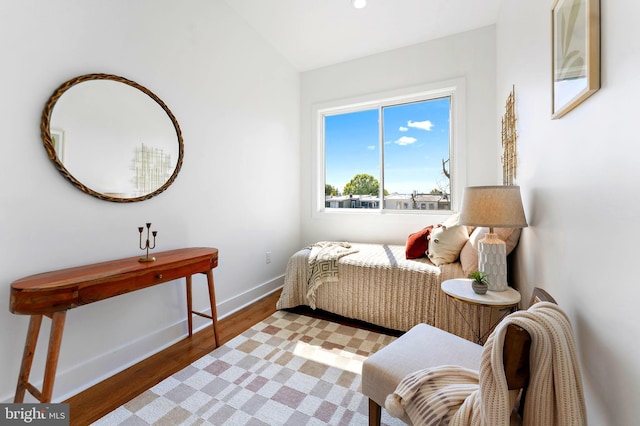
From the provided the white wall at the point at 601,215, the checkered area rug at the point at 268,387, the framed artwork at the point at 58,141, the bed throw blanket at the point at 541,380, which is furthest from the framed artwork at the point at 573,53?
the framed artwork at the point at 58,141

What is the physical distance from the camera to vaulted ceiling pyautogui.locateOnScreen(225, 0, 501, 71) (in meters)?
2.63

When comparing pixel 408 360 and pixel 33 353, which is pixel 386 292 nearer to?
pixel 408 360

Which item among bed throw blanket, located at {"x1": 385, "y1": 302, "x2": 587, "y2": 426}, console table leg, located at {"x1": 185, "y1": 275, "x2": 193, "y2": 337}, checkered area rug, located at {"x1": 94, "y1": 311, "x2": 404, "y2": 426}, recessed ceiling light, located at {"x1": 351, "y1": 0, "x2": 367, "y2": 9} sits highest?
recessed ceiling light, located at {"x1": 351, "y1": 0, "x2": 367, "y2": 9}

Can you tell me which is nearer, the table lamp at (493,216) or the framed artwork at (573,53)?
the framed artwork at (573,53)

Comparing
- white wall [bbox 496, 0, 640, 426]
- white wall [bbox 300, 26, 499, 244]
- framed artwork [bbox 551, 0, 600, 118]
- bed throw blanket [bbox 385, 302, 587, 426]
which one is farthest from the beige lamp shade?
white wall [bbox 300, 26, 499, 244]

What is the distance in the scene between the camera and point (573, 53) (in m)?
0.90

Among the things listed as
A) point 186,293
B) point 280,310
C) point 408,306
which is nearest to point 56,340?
point 186,293

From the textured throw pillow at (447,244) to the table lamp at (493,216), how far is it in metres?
0.54

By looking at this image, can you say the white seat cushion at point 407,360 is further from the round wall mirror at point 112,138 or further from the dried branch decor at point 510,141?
the round wall mirror at point 112,138

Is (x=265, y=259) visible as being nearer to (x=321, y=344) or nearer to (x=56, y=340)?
(x=321, y=344)

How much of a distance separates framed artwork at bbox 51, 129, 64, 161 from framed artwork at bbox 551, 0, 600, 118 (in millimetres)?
2319

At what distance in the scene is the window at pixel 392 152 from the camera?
3.25 metres

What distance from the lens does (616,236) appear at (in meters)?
0.69

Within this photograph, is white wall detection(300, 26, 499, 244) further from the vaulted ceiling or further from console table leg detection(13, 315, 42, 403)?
console table leg detection(13, 315, 42, 403)
